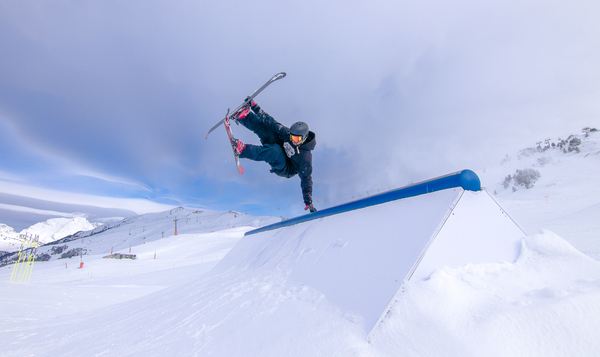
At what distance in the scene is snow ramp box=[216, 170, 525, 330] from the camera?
185cm

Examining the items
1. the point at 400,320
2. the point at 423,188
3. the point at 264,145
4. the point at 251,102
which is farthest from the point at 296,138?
the point at 400,320

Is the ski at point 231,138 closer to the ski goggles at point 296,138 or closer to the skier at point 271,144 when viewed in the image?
the skier at point 271,144

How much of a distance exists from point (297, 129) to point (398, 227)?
2.63m

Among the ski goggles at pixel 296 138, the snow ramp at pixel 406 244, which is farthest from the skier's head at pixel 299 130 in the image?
the snow ramp at pixel 406 244

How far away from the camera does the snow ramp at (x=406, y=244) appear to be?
185cm

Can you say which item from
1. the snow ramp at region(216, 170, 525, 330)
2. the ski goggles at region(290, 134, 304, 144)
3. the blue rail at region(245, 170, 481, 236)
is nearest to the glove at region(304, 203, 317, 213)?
the blue rail at region(245, 170, 481, 236)

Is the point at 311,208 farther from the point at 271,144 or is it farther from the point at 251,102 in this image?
the point at 251,102

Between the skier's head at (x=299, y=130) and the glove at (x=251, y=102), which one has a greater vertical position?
the glove at (x=251, y=102)

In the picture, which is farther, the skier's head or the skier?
the skier

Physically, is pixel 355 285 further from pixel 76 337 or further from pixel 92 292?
pixel 92 292

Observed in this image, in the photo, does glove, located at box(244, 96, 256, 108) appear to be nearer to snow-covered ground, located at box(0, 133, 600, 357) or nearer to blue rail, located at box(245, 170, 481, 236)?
blue rail, located at box(245, 170, 481, 236)

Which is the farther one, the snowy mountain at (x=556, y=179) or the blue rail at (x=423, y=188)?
the snowy mountain at (x=556, y=179)

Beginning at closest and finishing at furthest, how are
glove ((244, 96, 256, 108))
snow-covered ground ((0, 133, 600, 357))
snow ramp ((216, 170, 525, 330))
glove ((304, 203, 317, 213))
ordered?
snow-covered ground ((0, 133, 600, 357)) → snow ramp ((216, 170, 525, 330)) → glove ((244, 96, 256, 108)) → glove ((304, 203, 317, 213))

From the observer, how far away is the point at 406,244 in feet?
6.77
